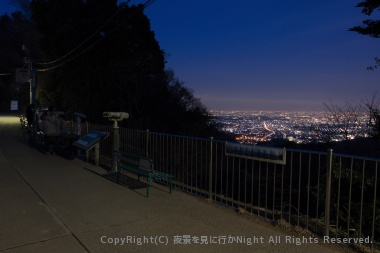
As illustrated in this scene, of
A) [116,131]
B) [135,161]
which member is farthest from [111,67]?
[135,161]

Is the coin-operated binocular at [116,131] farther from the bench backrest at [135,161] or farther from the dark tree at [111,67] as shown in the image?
the dark tree at [111,67]

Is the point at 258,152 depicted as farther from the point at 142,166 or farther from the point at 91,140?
the point at 91,140

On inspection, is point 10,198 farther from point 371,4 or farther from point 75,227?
point 371,4

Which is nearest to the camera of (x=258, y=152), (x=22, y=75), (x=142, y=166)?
(x=258, y=152)

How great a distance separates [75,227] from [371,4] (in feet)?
37.8

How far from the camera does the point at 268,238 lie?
14.0ft

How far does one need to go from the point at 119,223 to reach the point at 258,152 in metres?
2.36

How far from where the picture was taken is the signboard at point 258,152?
488 centimetres

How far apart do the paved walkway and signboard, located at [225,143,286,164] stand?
0.95 m

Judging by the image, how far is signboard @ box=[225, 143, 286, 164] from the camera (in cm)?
488

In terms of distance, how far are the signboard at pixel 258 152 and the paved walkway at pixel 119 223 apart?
0.95 meters

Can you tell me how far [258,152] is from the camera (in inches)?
204

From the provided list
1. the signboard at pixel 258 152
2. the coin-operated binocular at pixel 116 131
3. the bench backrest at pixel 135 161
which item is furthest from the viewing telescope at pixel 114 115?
the signboard at pixel 258 152

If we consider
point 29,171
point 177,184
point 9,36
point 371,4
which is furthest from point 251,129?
point 9,36
